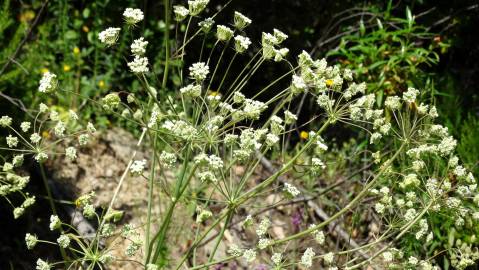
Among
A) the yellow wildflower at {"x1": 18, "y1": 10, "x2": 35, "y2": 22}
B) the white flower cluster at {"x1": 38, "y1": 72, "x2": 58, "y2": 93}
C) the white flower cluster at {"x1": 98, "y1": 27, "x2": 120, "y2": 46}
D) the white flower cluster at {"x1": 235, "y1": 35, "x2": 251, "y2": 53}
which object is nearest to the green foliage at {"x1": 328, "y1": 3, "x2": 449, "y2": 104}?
the white flower cluster at {"x1": 235, "y1": 35, "x2": 251, "y2": 53}

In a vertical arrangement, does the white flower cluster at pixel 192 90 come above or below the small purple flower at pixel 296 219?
above

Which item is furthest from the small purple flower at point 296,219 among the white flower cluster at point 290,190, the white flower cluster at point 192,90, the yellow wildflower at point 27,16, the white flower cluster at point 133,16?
the yellow wildflower at point 27,16

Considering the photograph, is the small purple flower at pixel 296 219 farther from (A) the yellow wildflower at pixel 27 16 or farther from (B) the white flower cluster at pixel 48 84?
(A) the yellow wildflower at pixel 27 16

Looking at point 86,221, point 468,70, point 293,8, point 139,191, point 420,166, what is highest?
point 420,166

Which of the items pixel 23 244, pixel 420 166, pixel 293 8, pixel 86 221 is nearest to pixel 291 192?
pixel 420 166

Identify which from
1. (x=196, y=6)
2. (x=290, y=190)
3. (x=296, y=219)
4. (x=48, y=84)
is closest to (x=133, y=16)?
(x=196, y=6)

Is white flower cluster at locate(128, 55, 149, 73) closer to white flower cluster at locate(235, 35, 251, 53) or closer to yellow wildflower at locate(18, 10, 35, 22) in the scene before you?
white flower cluster at locate(235, 35, 251, 53)

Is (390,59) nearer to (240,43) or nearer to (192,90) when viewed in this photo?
(240,43)

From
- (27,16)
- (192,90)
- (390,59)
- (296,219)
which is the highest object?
(192,90)

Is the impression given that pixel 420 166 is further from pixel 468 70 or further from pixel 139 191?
pixel 468 70

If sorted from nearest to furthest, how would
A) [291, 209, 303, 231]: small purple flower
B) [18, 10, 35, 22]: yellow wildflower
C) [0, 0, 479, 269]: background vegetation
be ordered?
[291, 209, 303, 231]: small purple flower
[0, 0, 479, 269]: background vegetation
[18, 10, 35, 22]: yellow wildflower

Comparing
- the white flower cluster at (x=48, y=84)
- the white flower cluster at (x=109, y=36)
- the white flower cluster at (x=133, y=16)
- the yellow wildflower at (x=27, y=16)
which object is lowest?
the yellow wildflower at (x=27, y=16)
